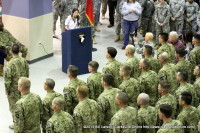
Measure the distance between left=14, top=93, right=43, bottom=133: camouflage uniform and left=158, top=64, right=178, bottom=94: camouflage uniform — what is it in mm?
2524

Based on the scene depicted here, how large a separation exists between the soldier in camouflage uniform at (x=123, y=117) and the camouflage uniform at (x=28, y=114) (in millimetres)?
1313

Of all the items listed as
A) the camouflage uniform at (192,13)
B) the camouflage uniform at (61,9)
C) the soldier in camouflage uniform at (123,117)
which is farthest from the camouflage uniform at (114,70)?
the camouflage uniform at (192,13)

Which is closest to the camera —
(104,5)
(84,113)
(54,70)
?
(84,113)

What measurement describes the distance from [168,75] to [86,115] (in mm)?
2357

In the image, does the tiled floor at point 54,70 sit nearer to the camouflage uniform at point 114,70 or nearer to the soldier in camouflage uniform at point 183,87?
the camouflage uniform at point 114,70

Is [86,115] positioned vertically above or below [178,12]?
below

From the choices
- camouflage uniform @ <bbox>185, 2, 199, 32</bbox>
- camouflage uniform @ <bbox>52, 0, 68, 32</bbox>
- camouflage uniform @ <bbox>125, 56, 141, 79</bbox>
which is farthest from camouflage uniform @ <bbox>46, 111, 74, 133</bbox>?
camouflage uniform @ <bbox>185, 2, 199, 32</bbox>

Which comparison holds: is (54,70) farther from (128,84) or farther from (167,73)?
(128,84)

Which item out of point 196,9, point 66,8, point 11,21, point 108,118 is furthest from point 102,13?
point 108,118

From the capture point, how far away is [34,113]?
740 cm

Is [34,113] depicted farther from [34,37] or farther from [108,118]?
[34,37]

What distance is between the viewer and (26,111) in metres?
7.26

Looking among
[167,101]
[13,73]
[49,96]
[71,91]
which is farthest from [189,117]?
[13,73]

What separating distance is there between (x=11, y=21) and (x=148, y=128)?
6157 millimetres
